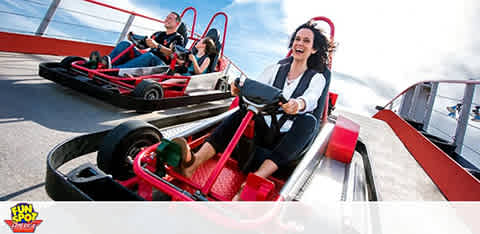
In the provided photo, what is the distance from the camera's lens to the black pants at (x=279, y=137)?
4.92 feet

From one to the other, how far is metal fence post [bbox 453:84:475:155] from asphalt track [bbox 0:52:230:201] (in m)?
3.08

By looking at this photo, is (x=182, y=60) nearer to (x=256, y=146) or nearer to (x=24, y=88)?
(x=24, y=88)

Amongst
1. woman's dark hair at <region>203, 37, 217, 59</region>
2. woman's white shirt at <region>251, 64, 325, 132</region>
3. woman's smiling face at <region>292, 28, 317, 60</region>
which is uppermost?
woman's dark hair at <region>203, 37, 217, 59</region>

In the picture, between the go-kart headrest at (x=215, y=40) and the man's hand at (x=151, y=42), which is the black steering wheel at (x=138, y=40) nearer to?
the man's hand at (x=151, y=42)

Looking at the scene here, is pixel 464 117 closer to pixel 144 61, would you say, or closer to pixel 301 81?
pixel 301 81

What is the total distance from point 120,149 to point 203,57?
2734mm

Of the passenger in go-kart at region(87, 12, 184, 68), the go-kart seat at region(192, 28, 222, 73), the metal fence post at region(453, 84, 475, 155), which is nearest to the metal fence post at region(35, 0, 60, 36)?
the passenger in go-kart at region(87, 12, 184, 68)

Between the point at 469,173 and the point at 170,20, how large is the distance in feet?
12.3

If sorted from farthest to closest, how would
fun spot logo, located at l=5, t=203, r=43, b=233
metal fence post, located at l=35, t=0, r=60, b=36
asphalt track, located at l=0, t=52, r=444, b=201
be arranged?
metal fence post, located at l=35, t=0, r=60, b=36 < asphalt track, located at l=0, t=52, r=444, b=201 < fun spot logo, located at l=5, t=203, r=43, b=233

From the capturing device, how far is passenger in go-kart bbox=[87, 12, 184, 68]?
3.29 m

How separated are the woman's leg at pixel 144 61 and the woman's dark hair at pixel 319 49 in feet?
7.35

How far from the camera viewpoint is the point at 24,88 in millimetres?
2824

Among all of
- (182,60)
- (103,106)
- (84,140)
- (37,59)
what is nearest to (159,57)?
(182,60)

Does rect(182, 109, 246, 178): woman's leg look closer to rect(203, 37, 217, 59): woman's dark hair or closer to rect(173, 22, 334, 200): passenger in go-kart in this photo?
rect(173, 22, 334, 200): passenger in go-kart
